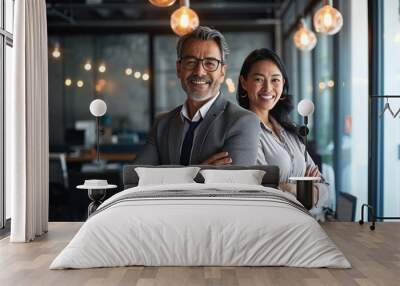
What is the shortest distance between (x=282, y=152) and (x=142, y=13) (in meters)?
3.11

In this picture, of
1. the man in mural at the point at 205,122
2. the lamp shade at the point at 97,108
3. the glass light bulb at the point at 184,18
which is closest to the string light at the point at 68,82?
the lamp shade at the point at 97,108

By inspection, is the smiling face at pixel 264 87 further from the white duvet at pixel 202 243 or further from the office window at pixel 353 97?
the white duvet at pixel 202 243

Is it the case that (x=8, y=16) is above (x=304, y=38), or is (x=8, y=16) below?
above

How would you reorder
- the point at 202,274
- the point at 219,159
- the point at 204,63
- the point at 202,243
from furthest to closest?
the point at 204,63 → the point at 219,159 → the point at 202,243 → the point at 202,274

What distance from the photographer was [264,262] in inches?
185

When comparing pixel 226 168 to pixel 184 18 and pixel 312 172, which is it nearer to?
pixel 312 172

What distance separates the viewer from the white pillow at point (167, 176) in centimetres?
657

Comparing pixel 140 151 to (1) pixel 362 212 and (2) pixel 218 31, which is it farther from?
(1) pixel 362 212

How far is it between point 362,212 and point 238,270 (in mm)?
2700

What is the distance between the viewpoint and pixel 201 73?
7.07 m

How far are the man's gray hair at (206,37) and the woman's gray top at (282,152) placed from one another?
3.04 feet

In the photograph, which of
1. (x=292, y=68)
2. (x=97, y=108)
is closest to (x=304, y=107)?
(x=292, y=68)

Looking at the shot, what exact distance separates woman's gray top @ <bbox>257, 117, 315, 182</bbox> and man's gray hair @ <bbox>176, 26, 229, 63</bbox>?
927 mm

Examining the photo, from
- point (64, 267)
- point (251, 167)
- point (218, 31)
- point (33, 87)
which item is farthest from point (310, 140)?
point (64, 267)
